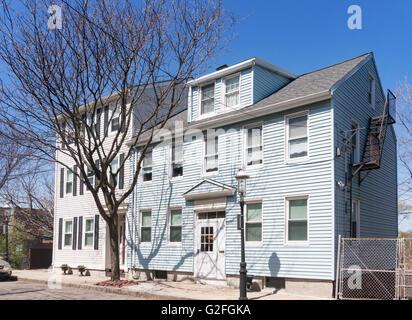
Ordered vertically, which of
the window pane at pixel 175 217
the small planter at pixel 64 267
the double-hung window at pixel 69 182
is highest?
the double-hung window at pixel 69 182

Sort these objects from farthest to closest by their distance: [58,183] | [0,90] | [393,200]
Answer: [58,183]
[393,200]
[0,90]

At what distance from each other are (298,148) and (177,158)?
6177 mm

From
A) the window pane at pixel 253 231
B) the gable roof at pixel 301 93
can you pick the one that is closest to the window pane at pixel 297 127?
the gable roof at pixel 301 93

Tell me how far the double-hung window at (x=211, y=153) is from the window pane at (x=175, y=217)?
2.41 metres

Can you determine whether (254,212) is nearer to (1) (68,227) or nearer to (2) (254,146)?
(2) (254,146)

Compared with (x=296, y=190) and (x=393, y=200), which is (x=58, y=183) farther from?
(x=393, y=200)

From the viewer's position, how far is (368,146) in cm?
1741

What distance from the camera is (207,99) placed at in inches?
782

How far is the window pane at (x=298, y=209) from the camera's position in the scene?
15180mm

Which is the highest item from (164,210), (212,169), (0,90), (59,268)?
(0,90)

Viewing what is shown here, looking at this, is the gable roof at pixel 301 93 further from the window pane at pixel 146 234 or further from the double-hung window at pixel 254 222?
the window pane at pixel 146 234

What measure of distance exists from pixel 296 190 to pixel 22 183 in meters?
26.8
